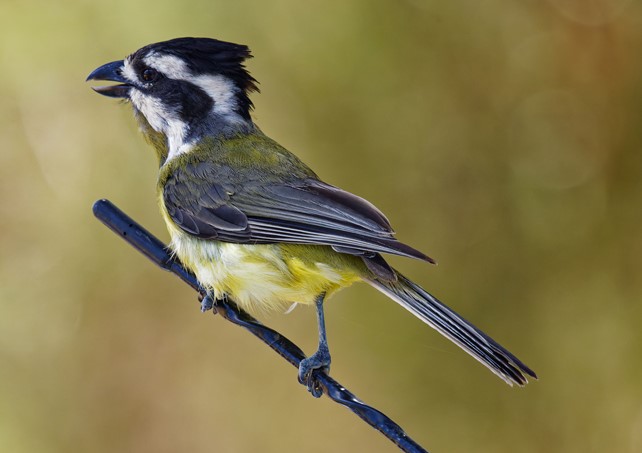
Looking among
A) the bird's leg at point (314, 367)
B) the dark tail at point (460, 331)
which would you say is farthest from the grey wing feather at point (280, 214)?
the bird's leg at point (314, 367)

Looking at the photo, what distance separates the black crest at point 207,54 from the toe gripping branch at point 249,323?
2.93ft

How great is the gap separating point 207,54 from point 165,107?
335 millimetres

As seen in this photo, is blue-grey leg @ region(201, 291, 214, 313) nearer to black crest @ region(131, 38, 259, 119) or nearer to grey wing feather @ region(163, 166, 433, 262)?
grey wing feather @ region(163, 166, 433, 262)

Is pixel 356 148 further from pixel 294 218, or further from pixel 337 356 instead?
pixel 294 218

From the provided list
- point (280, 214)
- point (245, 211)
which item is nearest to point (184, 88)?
point (245, 211)

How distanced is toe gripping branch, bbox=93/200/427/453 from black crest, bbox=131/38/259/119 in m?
0.89

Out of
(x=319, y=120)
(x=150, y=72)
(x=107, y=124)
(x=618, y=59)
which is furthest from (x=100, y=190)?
(x=618, y=59)

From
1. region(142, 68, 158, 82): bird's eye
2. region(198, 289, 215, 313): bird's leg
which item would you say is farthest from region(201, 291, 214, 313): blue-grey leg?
region(142, 68, 158, 82): bird's eye

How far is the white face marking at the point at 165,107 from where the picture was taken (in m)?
4.40

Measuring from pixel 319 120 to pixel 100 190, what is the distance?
4.51ft

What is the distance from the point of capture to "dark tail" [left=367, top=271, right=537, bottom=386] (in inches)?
136

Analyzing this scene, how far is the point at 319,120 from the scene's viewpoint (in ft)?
20.6

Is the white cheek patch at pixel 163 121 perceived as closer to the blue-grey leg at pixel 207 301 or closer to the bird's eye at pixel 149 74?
the bird's eye at pixel 149 74

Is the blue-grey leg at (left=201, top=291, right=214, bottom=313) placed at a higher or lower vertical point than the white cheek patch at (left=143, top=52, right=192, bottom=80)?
lower
